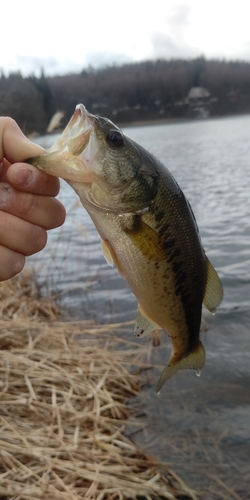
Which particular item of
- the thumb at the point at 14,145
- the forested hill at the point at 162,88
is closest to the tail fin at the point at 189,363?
the thumb at the point at 14,145

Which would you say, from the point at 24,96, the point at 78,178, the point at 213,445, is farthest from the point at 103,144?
the point at 24,96

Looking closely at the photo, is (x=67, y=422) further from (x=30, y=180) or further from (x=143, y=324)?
(x=30, y=180)

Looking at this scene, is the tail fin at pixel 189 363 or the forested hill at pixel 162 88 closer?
the tail fin at pixel 189 363

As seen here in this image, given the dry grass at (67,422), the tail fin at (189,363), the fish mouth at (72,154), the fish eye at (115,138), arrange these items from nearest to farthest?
the fish mouth at (72,154)
the fish eye at (115,138)
the tail fin at (189,363)
the dry grass at (67,422)

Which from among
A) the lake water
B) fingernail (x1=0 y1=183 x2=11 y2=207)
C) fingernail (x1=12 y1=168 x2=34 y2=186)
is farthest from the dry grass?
fingernail (x1=12 y1=168 x2=34 y2=186)

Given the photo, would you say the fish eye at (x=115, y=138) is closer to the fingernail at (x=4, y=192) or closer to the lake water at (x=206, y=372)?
the fingernail at (x=4, y=192)

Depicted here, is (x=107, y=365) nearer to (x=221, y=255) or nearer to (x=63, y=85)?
(x=221, y=255)

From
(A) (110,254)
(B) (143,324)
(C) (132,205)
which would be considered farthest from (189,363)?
(C) (132,205)
